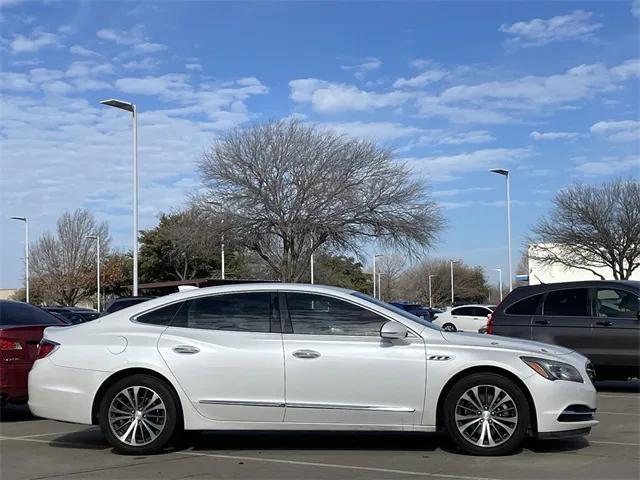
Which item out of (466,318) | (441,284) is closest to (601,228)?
(466,318)

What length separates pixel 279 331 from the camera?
23.5ft

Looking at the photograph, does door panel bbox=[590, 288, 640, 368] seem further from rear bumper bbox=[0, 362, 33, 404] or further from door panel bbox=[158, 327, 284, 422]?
rear bumper bbox=[0, 362, 33, 404]

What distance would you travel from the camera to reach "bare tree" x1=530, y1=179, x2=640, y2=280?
4090cm

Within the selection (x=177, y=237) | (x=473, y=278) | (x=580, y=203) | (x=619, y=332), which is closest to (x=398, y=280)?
(x=473, y=278)

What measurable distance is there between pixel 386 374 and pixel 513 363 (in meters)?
1.17

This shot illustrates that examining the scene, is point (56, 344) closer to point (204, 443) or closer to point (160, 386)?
point (160, 386)

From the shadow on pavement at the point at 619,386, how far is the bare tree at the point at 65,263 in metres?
55.6

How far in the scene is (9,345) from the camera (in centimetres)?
955

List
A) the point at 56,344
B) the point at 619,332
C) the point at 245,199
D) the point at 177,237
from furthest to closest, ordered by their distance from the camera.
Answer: the point at 177,237, the point at 245,199, the point at 619,332, the point at 56,344

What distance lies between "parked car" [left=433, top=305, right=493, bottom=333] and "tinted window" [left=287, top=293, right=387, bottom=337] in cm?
2579

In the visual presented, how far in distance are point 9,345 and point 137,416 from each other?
10.9ft

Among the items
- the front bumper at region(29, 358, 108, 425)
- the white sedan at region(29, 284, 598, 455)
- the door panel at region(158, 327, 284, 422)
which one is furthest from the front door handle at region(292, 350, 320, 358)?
the front bumper at region(29, 358, 108, 425)

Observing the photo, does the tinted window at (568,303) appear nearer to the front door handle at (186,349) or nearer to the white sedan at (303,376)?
the white sedan at (303,376)

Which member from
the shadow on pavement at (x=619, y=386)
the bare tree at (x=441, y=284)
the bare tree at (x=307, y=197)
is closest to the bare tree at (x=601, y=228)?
the bare tree at (x=307, y=197)
